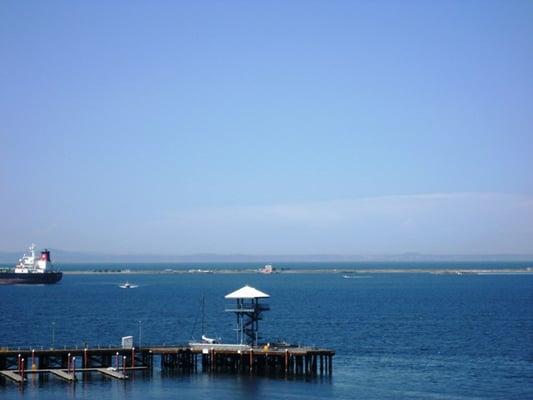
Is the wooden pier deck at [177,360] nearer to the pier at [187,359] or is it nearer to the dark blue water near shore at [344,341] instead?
the pier at [187,359]

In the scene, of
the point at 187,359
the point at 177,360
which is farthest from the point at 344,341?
the point at 177,360

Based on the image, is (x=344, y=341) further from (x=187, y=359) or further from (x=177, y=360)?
(x=177, y=360)

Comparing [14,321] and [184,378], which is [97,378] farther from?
[14,321]

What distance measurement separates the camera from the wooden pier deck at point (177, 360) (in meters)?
86.9

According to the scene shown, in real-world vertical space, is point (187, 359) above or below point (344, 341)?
above

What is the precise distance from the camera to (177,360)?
3610 inches

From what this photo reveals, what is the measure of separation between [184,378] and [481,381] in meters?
26.2

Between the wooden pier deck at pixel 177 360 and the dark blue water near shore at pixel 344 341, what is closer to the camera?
the dark blue water near shore at pixel 344 341

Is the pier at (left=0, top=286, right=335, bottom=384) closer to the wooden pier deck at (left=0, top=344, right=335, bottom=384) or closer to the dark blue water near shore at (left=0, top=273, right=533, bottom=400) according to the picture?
the wooden pier deck at (left=0, top=344, right=335, bottom=384)

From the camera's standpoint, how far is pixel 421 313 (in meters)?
166

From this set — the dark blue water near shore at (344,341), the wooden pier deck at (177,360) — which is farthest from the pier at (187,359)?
the dark blue water near shore at (344,341)

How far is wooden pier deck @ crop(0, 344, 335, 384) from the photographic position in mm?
86938

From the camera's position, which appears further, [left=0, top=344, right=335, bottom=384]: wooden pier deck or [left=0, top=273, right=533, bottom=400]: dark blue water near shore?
[left=0, top=344, right=335, bottom=384]: wooden pier deck

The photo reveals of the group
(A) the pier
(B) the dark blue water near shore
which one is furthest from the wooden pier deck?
(B) the dark blue water near shore
